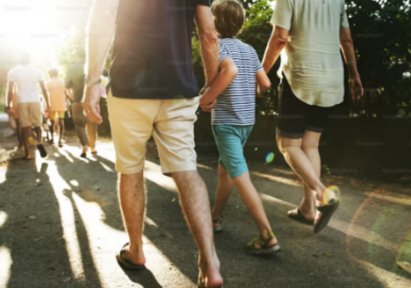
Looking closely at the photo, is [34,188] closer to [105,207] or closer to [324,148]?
[105,207]

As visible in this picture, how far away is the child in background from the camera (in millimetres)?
3135

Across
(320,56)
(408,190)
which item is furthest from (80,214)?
(408,190)

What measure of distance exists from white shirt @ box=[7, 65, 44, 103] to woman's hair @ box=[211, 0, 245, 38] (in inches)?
217

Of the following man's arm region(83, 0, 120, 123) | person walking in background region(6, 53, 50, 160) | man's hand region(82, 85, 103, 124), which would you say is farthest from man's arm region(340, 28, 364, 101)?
person walking in background region(6, 53, 50, 160)

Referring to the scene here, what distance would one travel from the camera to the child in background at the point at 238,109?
3.13 meters

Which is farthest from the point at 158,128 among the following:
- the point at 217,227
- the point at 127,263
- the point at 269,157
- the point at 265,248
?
the point at 269,157

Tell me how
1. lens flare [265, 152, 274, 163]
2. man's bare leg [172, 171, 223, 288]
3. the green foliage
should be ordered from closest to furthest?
man's bare leg [172, 171, 223, 288] < the green foliage < lens flare [265, 152, 274, 163]

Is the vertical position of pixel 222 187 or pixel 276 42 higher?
pixel 276 42

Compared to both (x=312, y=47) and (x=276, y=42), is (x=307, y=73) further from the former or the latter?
(x=276, y=42)

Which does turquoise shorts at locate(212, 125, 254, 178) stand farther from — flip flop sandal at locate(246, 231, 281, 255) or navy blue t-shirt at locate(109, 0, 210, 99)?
navy blue t-shirt at locate(109, 0, 210, 99)

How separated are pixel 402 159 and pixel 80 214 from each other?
163 inches

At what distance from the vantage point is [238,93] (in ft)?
10.7

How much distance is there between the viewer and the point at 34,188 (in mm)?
5465

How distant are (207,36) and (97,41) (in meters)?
0.65
